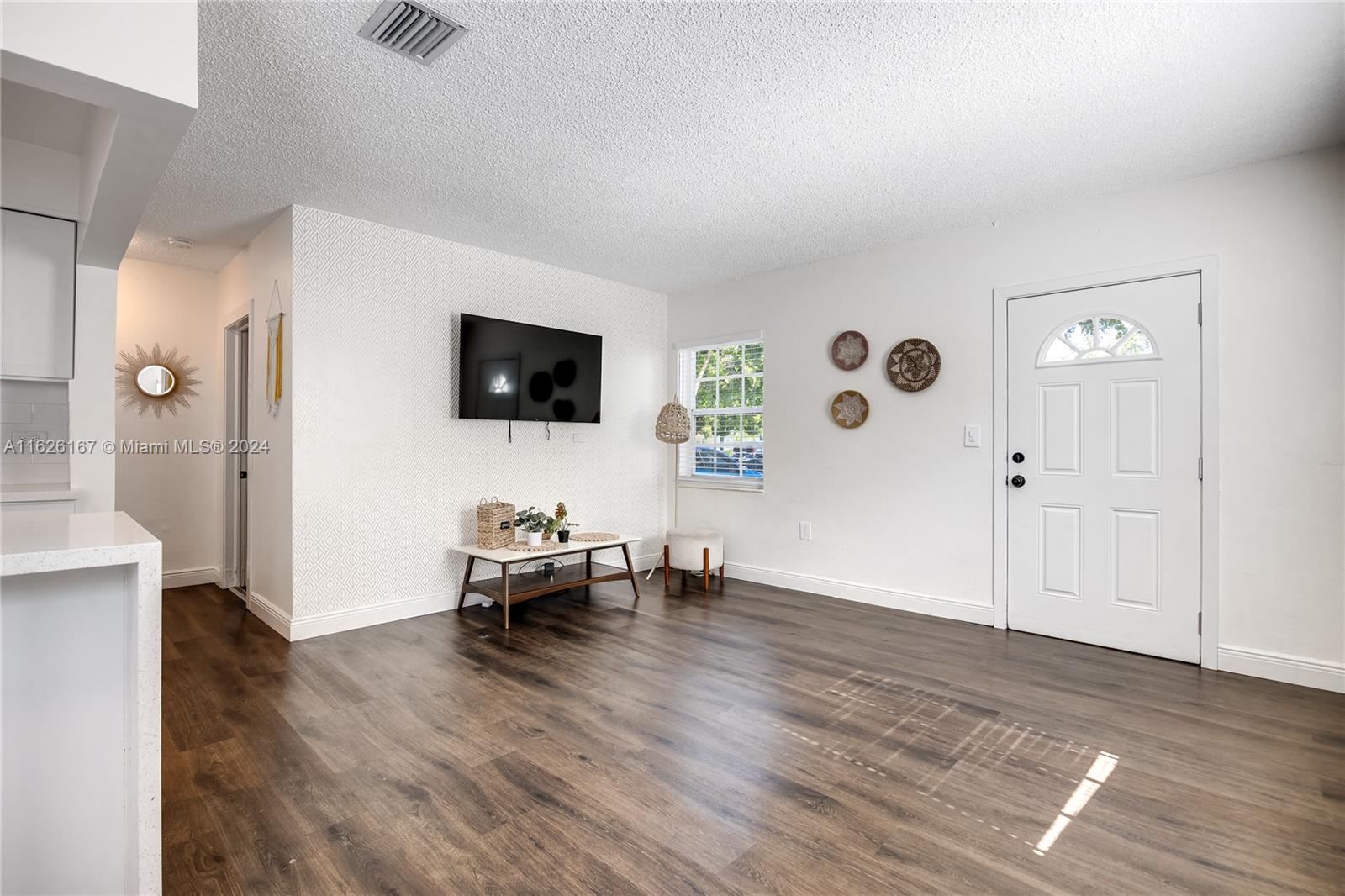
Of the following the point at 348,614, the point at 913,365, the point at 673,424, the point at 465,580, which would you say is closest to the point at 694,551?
the point at 673,424

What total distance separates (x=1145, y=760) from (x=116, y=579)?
3025mm

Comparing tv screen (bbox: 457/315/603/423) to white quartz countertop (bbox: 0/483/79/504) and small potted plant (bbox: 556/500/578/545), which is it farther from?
white quartz countertop (bbox: 0/483/79/504)

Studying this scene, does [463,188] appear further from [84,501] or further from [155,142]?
[84,501]

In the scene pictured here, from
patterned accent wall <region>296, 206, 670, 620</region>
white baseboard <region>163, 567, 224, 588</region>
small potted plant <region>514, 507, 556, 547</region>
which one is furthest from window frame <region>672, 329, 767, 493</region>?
white baseboard <region>163, 567, 224, 588</region>

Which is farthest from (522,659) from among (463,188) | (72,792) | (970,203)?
(970,203)

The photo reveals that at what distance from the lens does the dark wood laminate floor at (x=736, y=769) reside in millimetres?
1715

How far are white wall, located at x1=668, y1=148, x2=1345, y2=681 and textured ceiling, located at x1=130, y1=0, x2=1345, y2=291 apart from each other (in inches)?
9.9

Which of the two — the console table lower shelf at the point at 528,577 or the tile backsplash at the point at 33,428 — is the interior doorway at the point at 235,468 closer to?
the tile backsplash at the point at 33,428

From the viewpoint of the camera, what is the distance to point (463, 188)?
3.43 metres

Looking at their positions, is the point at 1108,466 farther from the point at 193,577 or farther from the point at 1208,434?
the point at 193,577

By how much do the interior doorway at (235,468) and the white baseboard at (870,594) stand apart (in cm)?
361

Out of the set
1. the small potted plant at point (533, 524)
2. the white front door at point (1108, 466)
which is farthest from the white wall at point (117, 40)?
the white front door at point (1108, 466)

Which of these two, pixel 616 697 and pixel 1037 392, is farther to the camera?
pixel 1037 392

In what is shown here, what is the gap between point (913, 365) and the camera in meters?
4.24
